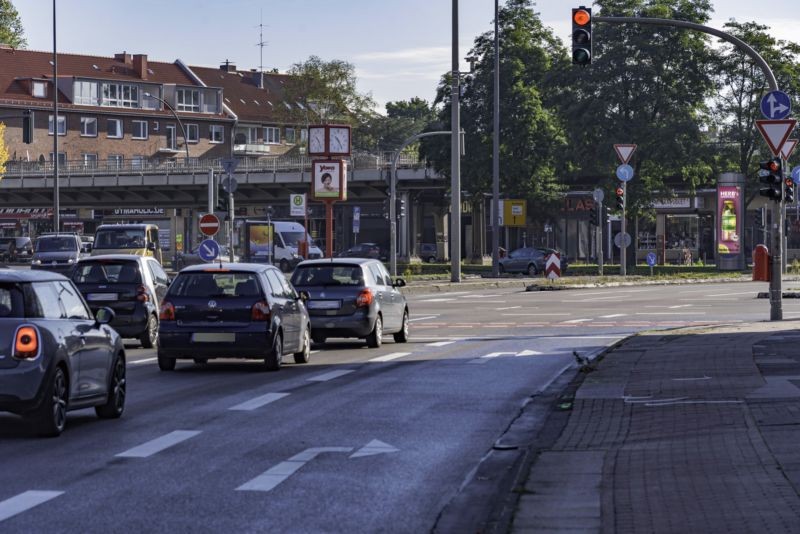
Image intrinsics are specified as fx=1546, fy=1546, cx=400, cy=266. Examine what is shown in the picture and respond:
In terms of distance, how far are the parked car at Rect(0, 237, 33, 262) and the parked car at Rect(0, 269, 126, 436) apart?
83.5m

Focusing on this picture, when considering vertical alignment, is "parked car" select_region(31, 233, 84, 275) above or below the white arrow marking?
above

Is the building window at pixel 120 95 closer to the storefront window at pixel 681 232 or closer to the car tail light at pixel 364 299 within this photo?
the storefront window at pixel 681 232

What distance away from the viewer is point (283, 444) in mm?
12172

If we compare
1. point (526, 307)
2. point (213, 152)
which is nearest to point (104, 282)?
point (526, 307)

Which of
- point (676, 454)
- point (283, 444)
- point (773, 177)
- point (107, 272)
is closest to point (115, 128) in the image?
point (107, 272)

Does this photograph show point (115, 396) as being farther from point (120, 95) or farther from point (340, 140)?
point (120, 95)

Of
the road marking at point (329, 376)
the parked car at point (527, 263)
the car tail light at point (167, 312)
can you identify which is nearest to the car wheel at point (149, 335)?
the car tail light at point (167, 312)

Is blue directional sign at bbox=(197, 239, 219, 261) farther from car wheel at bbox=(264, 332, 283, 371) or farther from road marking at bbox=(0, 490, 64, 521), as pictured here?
road marking at bbox=(0, 490, 64, 521)

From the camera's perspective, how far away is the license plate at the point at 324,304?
82.4ft

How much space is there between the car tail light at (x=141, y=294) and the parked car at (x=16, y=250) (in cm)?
7181

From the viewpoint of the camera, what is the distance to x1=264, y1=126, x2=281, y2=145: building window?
134750 mm

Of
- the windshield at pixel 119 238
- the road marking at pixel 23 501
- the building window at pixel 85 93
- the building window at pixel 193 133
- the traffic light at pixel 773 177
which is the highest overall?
the building window at pixel 85 93

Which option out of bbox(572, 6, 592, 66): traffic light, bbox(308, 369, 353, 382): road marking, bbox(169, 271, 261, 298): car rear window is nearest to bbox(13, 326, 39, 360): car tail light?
bbox(308, 369, 353, 382): road marking

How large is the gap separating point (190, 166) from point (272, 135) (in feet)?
121
